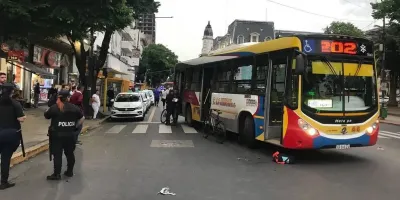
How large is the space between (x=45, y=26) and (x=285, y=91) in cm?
611

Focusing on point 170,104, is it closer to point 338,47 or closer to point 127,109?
point 127,109

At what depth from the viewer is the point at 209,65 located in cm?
1653

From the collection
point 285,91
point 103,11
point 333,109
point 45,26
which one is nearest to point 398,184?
point 333,109

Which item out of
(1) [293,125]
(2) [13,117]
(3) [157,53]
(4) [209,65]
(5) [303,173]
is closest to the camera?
(2) [13,117]

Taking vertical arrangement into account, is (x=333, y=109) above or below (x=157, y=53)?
below

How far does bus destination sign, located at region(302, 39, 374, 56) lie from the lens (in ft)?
33.5

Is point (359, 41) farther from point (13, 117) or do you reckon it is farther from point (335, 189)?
point (13, 117)

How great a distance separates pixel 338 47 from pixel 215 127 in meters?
5.75

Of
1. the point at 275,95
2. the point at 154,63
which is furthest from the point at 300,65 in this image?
the point at 154,63

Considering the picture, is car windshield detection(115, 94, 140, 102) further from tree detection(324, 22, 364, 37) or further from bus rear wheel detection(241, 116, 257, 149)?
tree detection(324, 22, 364, 37)

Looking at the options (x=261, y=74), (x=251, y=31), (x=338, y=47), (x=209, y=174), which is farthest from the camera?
(x=251, y=31)

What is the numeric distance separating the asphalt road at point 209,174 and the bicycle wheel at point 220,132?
1.06 m

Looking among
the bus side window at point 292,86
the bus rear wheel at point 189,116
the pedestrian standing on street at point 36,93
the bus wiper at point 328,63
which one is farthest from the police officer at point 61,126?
Result: the pedestrian standing on street at point 36,93

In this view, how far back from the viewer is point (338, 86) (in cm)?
1027
